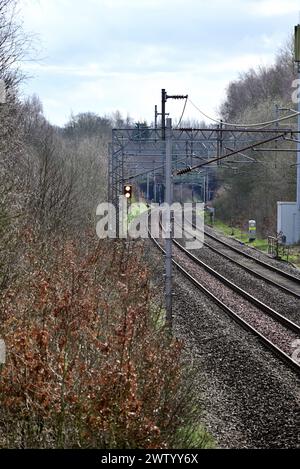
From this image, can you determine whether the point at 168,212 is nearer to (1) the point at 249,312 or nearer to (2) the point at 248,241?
(1) the point at 249,312

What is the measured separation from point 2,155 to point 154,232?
1254 inches

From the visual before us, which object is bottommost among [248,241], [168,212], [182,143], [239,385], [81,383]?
[239,385]

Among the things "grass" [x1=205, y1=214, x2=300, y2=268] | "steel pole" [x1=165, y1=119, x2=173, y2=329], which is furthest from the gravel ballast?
"grass" [x1=205, y1=214, x2=300, y2=268]

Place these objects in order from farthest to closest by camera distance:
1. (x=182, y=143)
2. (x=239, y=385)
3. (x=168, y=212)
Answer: (x=182, y=143) < (x=168, y=212) < (x=239, y=385)

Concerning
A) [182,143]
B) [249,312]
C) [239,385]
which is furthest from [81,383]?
[182,143]

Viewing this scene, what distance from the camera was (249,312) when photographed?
19.6 meters

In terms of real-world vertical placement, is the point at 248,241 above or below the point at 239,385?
above

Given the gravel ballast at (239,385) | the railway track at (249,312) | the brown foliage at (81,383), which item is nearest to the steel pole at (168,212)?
the gravel ballast at (239,385)

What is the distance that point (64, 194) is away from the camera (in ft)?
76.1

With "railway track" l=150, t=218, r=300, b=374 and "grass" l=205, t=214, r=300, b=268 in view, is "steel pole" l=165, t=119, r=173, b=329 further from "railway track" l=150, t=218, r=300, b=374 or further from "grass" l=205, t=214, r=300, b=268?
"grass" l=205, t=214, r=300, b=268

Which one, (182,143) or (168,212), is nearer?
(168,212)

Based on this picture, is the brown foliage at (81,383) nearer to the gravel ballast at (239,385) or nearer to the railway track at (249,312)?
the gravel ballast at (239,385)

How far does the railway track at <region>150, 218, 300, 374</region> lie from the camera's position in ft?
52.0

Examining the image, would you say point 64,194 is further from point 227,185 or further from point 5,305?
point 227,185
